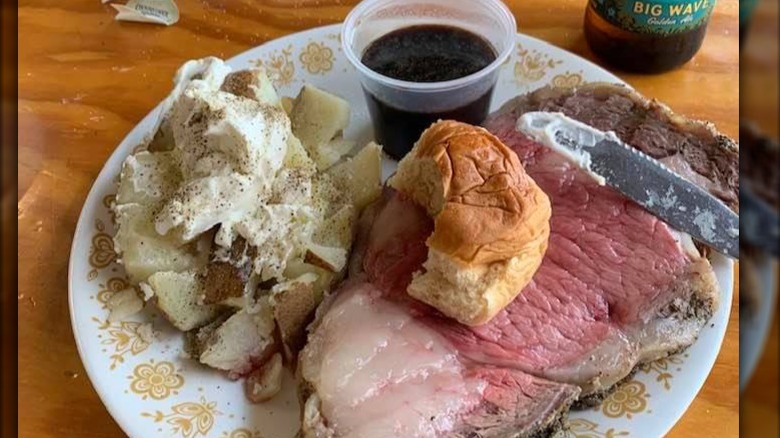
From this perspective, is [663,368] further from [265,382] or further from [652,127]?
[265,382]

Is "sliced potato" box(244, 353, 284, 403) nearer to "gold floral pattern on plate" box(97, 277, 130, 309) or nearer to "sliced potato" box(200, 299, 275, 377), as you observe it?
"sliced potato" box(200, 299, 275, 377)

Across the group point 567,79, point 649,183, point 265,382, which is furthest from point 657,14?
point 265,382

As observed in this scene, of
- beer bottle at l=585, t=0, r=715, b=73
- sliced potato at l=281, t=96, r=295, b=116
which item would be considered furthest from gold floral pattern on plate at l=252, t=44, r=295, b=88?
beer bottle at l=585, t=0, r=715, b=73

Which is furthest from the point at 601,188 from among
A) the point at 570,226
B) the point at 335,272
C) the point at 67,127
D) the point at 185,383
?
the point at 67,127

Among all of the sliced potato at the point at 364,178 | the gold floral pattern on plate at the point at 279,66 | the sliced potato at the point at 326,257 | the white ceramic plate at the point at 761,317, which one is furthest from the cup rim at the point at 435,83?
the white ceramic plate at the point at 761,317

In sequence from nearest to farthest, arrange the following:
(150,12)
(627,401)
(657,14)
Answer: (627,401), (657,14), (150,12)

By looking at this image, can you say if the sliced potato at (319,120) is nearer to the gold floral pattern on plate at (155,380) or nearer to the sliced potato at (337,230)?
the sliced potato at (337,230)
